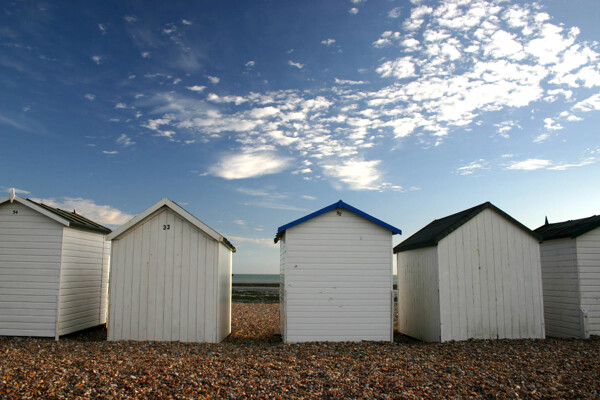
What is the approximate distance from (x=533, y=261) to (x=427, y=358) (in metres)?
5.32

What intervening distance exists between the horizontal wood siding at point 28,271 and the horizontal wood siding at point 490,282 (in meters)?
11.2

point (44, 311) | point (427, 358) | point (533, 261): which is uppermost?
point (533, 261)

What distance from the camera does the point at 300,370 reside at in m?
8.93

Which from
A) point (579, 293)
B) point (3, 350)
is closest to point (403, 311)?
point (579, 293)

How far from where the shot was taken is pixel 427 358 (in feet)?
33.2

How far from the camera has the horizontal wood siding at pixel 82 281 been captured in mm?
12961

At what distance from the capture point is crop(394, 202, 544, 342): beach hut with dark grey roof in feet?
40.8

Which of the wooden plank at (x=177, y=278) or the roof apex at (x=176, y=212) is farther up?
the roof apex at (x=176, y=212)

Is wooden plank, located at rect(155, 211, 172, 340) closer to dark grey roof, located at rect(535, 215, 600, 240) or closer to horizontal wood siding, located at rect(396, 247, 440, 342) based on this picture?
horizontal wood siding, located at rect(396, 247, 440, 342)

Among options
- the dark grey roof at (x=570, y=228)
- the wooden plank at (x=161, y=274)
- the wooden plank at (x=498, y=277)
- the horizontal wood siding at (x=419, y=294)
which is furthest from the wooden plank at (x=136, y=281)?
the dark grey roof at (x=570, y=228)

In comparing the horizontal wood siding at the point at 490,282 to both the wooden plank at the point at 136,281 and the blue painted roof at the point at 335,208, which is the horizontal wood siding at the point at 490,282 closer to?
the blue painted roof at the point at 335,208

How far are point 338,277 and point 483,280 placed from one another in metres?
4.26

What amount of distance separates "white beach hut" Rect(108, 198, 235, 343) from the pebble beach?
0.74 m

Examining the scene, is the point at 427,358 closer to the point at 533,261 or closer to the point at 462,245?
the point at 462,245
